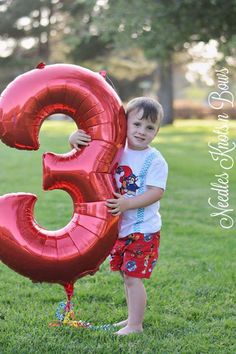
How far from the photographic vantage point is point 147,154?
3.39 m

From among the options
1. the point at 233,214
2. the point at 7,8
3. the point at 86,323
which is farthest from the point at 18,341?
the point at 7,8

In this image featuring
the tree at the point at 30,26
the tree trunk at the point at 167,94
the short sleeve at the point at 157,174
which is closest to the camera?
the short sleeve at the point at 157,174

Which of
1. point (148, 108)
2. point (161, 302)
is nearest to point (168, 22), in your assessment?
point (161, 302)

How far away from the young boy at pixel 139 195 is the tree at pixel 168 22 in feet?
27.1

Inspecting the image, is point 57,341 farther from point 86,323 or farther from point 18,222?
point 18,222

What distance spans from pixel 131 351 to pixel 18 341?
0.61m

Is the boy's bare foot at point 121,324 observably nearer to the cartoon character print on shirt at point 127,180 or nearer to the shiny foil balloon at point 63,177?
the shiny foil balloon at point 63,177

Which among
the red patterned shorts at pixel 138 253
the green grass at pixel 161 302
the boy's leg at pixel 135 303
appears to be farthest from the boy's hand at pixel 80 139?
the green grass at pixel 161 302

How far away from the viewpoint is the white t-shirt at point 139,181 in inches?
132

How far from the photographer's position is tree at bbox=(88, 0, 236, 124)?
463 inches

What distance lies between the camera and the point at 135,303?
11.2ft

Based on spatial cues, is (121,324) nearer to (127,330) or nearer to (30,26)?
(127,330)

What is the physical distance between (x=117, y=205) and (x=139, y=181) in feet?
0.75

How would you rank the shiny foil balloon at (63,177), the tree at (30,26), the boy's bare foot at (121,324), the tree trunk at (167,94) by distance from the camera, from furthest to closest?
1. the tree at (30,26)
2. the tree trunk at (167,94)
3. the boy's bare foot at (121,324)
4. the shiny foil balloon at (63,177)
